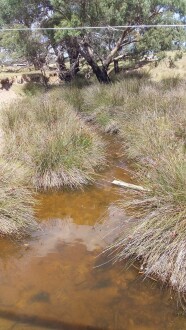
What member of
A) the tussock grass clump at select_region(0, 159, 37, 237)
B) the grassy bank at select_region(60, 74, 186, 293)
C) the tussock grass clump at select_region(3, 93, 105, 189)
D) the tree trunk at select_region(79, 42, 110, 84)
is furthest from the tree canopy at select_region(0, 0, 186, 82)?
the tussock grass clump at select_region(0, 159, 37, 237)

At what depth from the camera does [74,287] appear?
3436 millimetres

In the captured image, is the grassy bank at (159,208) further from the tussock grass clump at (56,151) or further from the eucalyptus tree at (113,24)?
the eucalyptus tree at (113,24)

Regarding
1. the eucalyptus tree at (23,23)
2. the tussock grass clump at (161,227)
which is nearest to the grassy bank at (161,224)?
the tussock grass clump at (161,227)

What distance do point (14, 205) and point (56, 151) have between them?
168 cm

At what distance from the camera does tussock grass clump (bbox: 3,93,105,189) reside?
5645 mm

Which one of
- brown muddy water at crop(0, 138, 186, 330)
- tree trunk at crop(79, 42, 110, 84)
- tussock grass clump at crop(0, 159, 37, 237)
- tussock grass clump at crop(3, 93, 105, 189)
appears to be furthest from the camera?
tree trunk at crop(79, 42, 110, 84)

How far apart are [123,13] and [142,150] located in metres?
6.87

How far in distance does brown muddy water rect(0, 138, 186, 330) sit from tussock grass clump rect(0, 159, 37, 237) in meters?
0.15

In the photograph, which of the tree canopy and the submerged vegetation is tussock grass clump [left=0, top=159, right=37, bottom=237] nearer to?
the submerged vegetation

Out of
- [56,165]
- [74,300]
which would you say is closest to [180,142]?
[56,165]

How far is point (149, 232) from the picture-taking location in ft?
11.6

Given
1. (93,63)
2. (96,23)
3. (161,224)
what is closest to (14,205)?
(161,224)

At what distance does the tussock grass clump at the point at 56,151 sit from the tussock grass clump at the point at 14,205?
2.40 ft

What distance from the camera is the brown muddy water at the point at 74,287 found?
119 inches
